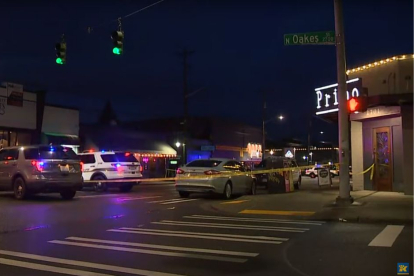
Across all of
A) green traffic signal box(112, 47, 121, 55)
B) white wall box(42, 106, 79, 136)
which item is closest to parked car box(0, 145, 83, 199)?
green traffic signal box(112, 47, 121, 55)

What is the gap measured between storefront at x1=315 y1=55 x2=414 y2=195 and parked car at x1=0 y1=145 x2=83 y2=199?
10.3m

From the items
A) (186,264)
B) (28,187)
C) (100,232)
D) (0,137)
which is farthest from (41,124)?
(186,264)

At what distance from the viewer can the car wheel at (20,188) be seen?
1619cm

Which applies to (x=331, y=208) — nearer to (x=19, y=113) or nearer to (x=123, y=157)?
(x=123, y=157)

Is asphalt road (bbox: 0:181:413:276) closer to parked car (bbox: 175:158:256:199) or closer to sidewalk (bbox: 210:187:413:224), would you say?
sidewalk (bbox: 210:187:413:224)

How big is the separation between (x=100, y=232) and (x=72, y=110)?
2446 centimetres

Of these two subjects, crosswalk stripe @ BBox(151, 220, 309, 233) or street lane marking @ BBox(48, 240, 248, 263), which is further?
crosswalk stripe @ BBox(151, 220, 309, 233)

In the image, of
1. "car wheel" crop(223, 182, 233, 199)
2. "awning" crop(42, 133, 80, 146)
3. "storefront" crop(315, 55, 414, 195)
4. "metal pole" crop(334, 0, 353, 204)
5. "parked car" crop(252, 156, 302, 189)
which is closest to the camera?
"metal pole" crop(334, 0, 353, 204)

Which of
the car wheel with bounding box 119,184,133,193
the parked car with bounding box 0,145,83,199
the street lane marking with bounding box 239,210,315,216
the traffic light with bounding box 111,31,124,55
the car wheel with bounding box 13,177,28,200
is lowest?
the street lane marking with bounding box 239,210,315,216

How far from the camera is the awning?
30484 mm

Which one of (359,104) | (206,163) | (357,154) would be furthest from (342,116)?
(206,163)

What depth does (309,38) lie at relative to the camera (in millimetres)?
14133

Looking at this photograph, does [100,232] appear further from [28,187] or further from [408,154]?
[408,154]

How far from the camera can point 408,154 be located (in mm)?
16422
